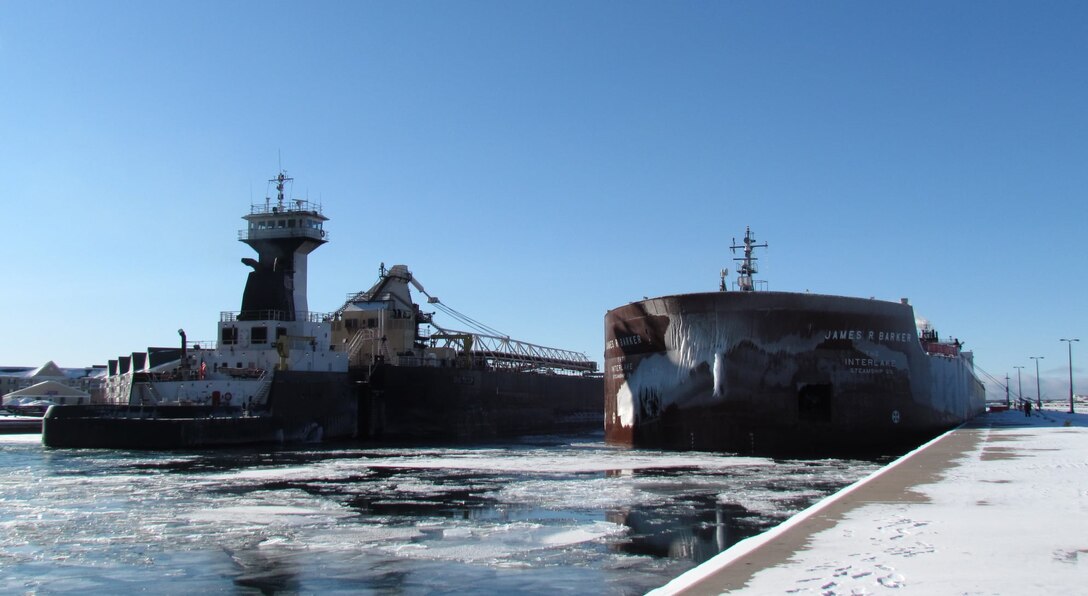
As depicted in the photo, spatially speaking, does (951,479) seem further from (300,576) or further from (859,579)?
(300,576)

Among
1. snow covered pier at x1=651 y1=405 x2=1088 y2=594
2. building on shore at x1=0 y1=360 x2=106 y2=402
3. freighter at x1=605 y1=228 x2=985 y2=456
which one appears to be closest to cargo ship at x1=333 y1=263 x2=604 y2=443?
freighter at x1=605 y1=228 x2=985 y2=456

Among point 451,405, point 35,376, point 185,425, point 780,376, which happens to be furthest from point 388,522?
point 35,376

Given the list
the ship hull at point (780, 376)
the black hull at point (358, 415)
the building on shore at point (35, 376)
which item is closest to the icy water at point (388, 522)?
the ship hull at point (780, 376)

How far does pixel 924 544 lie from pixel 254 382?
2522 centimetres

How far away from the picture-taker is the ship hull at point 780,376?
22.3 m

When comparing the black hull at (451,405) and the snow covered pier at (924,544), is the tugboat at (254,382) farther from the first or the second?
the snow covered pier at (924,544)

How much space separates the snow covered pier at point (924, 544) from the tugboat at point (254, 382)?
21.1m

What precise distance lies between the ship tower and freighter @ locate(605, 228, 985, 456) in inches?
613

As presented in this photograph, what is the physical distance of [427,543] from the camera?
923cm

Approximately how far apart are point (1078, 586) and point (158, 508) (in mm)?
10723

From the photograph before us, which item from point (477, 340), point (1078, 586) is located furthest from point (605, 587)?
point (477, 340)

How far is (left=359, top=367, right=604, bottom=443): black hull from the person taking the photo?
32.9 metres

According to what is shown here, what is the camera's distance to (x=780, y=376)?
73.4ft

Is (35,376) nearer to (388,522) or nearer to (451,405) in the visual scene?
(451,405)
